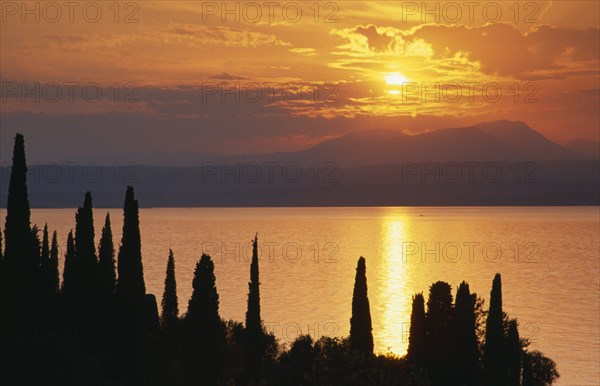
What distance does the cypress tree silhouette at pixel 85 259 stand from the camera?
61.2 metres

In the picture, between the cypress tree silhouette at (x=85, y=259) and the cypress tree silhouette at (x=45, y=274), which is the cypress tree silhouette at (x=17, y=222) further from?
the cypress tree silhouette at (x=85, y=259)

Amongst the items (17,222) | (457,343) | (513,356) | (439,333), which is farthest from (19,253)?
(513,356)

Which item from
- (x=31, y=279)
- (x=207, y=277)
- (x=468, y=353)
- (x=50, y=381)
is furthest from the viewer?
(x=468, y=353)

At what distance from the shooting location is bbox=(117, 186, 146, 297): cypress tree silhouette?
62719 millimetres

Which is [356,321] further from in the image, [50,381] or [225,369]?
[50,381]

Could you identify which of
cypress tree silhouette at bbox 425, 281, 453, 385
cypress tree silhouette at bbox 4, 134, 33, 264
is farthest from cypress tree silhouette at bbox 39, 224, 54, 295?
cypress tree silhouette at bbox 425, 281, 453, 385

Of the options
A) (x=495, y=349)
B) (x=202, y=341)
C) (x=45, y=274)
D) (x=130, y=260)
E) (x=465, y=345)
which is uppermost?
(x=130, y=260)

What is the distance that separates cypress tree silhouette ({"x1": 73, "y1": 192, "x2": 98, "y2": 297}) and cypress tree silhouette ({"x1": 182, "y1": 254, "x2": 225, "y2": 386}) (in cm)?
719

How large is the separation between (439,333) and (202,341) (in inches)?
767

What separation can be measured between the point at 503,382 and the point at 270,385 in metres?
18.5

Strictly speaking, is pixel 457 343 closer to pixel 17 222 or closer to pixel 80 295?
pixel 80 295

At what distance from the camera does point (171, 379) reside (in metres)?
59.6

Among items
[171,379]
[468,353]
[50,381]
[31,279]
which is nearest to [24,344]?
[50,381]

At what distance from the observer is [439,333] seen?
6875 cm
